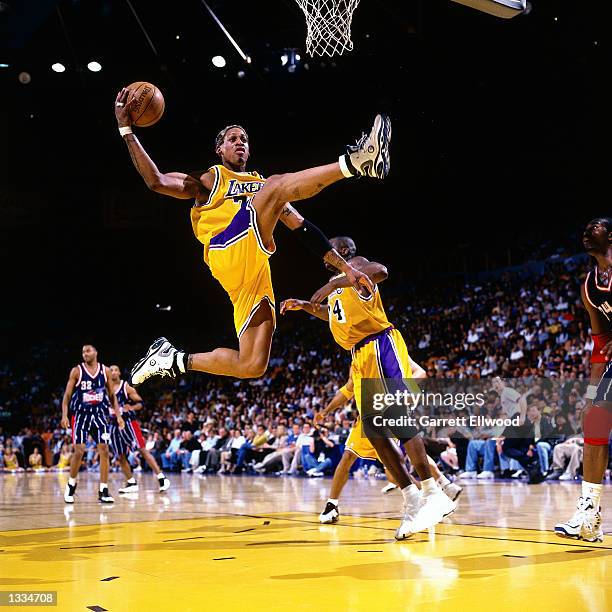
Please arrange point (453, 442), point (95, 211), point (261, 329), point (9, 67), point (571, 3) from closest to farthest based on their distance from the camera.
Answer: point (261, 329) < point (453, 442) < point (571, 3) < point (9, 67) < point (95, 211)

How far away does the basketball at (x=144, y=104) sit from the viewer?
16.5 ft

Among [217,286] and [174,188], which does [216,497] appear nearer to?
[174,188]

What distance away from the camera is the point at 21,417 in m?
28.3

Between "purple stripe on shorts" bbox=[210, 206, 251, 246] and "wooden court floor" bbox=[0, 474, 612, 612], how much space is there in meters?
1.89

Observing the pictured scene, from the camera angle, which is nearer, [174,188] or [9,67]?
[174,188]

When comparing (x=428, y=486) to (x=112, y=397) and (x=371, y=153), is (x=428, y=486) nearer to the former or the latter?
(x=371, y=153)

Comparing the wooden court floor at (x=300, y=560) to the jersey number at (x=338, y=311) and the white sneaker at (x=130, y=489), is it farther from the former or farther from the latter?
the white sneaker at (x=130, y=489)

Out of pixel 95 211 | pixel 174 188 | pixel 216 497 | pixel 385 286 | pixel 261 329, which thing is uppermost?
pixel 95 211

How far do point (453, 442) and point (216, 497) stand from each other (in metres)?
4.82

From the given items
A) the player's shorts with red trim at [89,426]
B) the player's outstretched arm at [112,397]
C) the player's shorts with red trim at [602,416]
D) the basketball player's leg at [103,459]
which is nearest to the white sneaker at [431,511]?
the player's shorts with red trim at [602,416]

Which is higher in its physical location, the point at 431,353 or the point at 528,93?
the point at 528,93

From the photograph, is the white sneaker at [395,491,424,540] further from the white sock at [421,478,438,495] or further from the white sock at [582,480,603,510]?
the white sock at [582,480,603,510]

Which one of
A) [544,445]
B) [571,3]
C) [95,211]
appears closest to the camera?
[544,445]

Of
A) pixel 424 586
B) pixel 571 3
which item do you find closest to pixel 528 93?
pixel 571 3
